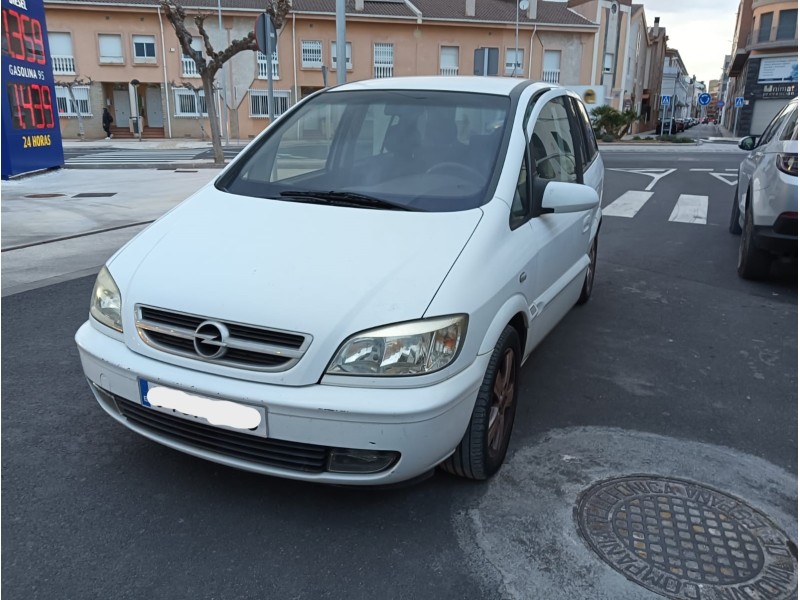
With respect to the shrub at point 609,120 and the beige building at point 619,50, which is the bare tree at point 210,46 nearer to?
the shrub at point 609,120

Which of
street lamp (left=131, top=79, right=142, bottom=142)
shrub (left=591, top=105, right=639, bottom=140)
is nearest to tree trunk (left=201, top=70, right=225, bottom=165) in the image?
street lamp (left=131, top=79, right=142, bottom=142)

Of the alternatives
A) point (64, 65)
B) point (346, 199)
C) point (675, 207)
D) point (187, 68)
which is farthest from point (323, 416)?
point (64, 65)

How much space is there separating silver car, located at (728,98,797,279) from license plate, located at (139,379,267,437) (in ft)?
16.3

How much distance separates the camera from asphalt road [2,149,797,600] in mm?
2387

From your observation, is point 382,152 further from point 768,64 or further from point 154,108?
point 768,64

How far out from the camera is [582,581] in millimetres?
2398

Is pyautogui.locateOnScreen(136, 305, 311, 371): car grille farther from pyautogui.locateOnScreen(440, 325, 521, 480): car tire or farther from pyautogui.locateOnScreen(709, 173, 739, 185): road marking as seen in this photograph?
pyautogui.locateOnScreen(709, 173, 739, 185): road marking

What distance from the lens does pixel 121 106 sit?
3941cm

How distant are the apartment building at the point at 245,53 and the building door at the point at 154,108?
6 centimetres

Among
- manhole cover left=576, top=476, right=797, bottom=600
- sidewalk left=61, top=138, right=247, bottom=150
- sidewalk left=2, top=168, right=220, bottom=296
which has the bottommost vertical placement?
sidewalk left=61, top=138, right=247, bottom=150

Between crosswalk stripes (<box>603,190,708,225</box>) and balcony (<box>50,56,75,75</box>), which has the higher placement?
balcony (<box>50,56,75,75</box>)

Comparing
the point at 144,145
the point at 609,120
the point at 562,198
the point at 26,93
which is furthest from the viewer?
the point at 609,120

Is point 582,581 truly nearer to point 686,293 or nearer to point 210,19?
point 686,293

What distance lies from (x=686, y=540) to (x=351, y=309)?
155 centimetres
